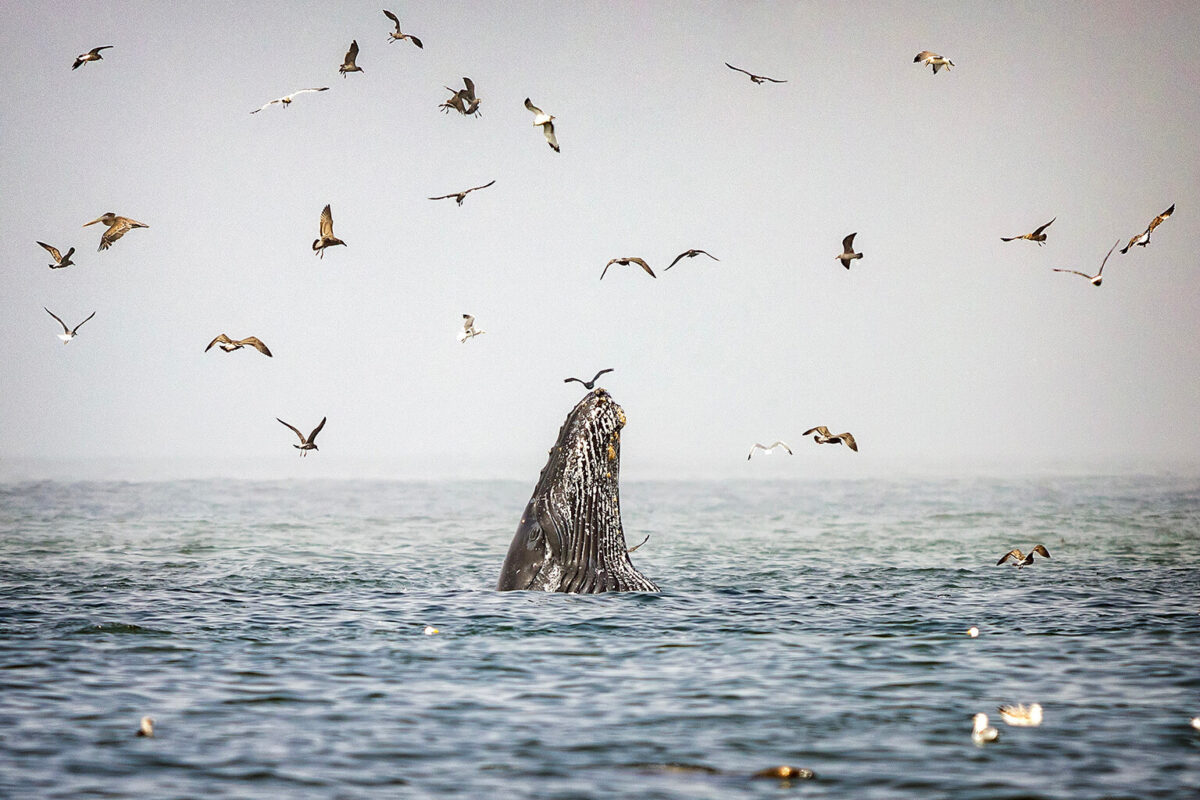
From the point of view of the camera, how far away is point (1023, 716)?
27.4 ft

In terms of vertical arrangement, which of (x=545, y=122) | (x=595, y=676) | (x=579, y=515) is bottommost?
(x=595, y=676)

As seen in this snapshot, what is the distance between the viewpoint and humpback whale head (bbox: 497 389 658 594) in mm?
13203

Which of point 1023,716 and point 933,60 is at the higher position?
point 933,60

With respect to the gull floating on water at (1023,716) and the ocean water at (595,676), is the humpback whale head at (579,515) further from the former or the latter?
the gull floating on water at (1023,716)

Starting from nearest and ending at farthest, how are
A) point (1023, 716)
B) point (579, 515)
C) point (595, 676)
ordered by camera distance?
point (1023, 716), point (595, 676), point (579, 515)

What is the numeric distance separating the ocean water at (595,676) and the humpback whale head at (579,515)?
0.36 m

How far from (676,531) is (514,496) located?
21644 mm

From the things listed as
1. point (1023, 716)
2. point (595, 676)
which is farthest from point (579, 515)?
point (1023, 716)

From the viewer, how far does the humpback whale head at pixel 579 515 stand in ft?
43.3

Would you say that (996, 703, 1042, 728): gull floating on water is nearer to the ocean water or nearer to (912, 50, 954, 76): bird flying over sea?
the ocean water

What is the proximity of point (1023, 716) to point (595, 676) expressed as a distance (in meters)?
3.11

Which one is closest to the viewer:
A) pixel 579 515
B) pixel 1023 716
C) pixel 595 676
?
pixel 1023 716

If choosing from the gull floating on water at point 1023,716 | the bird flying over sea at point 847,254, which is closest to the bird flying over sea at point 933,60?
the bird flying over sea at point 847,254

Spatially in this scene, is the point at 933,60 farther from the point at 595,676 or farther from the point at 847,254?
the point at 595,676
